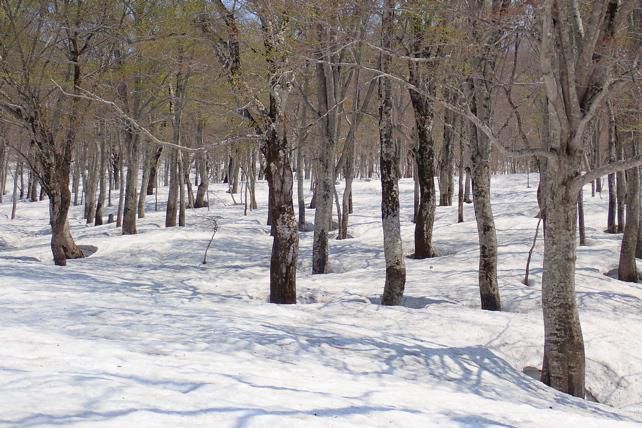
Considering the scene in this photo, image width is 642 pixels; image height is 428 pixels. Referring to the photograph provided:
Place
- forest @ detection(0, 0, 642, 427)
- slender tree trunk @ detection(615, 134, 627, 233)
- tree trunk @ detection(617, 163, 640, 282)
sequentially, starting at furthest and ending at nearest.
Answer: slender tree trunk @ detection(615, 134, 627, 233)
tree trunk @ detection(617, 163, 640, 282)
forest @ detection(0, 0, 642, 427)

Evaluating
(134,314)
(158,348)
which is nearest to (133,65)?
(134,314)

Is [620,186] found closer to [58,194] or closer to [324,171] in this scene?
[324,171]

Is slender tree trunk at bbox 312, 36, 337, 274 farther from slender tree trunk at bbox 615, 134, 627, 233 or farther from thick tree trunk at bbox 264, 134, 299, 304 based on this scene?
slender tree trunk at bbox 615, 134, 627, 233

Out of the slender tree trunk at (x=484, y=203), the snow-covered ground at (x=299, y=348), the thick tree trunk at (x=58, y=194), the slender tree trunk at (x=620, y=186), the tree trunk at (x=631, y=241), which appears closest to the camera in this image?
the snow-covered ground at (x=299, y=348)

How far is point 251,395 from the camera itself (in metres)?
4.00

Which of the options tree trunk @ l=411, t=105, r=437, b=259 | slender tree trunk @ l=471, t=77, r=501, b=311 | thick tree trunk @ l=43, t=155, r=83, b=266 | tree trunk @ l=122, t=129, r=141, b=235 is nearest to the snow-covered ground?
slender tree trunk @ l=471, t=77, r=501, b=311

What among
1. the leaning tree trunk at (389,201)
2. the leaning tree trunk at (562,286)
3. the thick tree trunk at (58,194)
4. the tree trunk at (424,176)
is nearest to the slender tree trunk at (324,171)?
the tree trunk at (424,176)

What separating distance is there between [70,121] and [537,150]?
9840mm

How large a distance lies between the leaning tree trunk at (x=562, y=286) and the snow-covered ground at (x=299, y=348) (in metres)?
0.39

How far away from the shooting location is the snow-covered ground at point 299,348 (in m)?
3.71

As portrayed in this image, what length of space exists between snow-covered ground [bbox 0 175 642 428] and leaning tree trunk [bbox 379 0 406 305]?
72 cm

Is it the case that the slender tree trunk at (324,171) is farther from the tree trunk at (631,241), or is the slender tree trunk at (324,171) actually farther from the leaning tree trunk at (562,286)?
the leaning tree trunk at (562,286)

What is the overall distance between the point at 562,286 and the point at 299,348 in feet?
10.2

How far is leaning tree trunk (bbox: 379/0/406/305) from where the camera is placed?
9.95m
